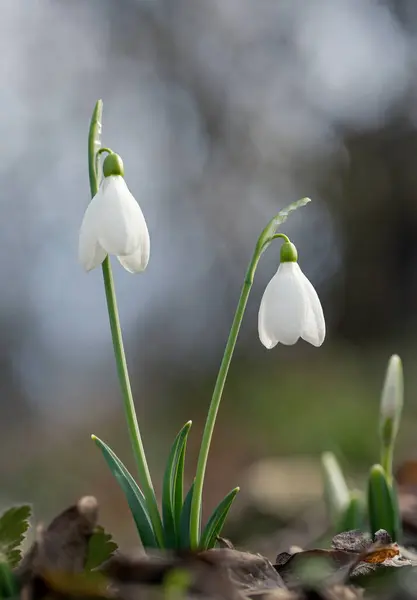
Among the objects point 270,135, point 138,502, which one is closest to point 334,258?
point 270,135

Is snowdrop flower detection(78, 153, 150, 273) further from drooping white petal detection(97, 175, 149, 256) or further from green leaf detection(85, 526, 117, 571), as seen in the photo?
green leaf detection(85, 526, 117, 571)

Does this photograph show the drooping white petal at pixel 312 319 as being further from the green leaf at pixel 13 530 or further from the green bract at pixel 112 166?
the green leaf at pixel 13 530

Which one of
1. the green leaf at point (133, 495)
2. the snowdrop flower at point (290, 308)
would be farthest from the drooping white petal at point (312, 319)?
the green leaf at point (133, 495)

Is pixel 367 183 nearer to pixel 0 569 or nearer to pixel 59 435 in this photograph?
pixel 59 435

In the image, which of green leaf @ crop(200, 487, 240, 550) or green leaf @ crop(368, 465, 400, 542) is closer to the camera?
green leaf @ crop(200, 487, 240, 550)

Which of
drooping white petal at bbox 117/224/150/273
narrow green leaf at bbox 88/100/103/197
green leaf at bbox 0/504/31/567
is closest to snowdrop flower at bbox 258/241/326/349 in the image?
drooping white petal at bbox 117/224/150/273

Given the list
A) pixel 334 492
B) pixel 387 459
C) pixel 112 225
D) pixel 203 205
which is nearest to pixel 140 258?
pixel 112 225

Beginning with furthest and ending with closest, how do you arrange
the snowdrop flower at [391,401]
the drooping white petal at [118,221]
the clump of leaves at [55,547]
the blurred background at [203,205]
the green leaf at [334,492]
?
1. the blurred background at [203,205]
2. the green leaf at [334,492]
3. the snowdrop flower at [391,401]
4. the drooping white petal at [118,221]
5. the clump of leaves at [55,547]

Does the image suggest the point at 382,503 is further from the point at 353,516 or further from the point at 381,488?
the point at 353,516
